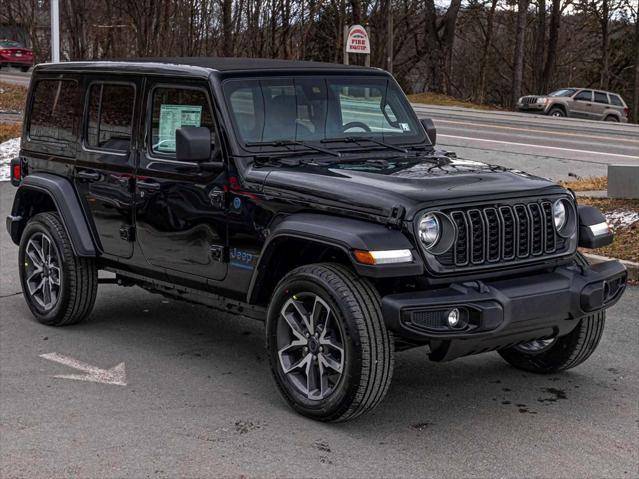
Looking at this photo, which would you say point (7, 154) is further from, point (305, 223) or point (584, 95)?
point (584, 95)

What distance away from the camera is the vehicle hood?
5.20 meters

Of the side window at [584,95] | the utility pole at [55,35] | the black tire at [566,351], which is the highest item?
the utility pole at [55,35]

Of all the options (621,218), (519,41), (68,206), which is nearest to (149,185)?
(68,206)

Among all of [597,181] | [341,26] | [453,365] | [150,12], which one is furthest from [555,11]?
[453,365]

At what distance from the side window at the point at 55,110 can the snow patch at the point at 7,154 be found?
8640 millimetres

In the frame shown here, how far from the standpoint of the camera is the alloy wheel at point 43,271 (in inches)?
296

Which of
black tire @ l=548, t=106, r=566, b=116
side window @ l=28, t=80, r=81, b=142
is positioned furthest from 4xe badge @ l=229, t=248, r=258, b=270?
black tire @ l=548, t=106, r=566, b=116

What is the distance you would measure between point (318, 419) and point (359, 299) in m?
0.73

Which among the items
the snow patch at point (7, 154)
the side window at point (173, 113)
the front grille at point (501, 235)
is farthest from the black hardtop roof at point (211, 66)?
the snow patch at point (7, 154)

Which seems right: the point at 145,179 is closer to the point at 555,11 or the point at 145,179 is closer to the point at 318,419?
the point at 318,419

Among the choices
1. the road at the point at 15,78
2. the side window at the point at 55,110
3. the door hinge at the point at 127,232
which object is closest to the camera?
the door hinge at the point at 127,232

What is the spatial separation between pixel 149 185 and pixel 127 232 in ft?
1.40

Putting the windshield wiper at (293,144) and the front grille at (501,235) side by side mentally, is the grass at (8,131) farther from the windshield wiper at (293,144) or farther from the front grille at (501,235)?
the front grille at (501,235)

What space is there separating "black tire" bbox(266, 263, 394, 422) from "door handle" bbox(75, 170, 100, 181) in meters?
2.23
